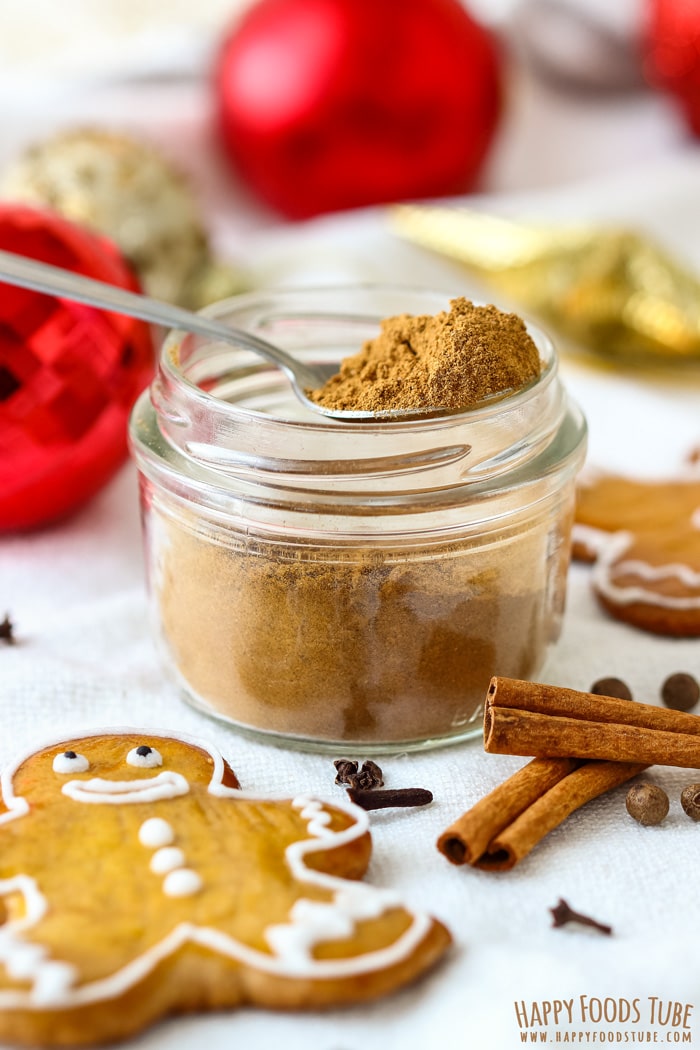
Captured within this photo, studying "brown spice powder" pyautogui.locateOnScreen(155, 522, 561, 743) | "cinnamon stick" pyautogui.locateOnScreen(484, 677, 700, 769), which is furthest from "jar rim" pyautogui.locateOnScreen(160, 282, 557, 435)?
"cinnamon stick" pyautogui.locateOnScreen(484, 677, 700, 769)

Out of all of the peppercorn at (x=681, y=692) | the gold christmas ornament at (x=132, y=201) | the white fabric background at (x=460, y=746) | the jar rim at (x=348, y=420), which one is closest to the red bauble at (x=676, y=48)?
the white fabric background at (x=460, y=746)

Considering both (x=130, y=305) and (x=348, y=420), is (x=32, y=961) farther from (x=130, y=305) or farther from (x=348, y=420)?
(x=130, y=305)

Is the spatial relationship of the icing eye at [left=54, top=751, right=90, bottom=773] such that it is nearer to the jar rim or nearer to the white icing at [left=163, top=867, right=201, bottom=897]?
the white icing at [left=163, top=867, right=201, bottom=897]

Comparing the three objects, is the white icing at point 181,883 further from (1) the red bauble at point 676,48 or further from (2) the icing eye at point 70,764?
(1) the red bauble at point 676,48

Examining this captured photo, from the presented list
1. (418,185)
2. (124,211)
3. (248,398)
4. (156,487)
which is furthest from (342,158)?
(156,487)

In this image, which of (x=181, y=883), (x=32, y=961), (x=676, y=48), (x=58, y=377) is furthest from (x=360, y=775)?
(x=676, y=48)
